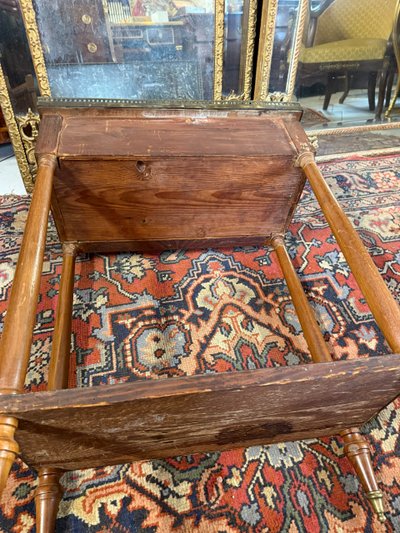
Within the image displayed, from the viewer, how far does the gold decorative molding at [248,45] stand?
1.65m

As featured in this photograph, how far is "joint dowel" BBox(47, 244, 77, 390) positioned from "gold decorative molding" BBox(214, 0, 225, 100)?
1.29 meters

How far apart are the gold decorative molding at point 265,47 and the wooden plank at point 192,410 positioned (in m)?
1.72

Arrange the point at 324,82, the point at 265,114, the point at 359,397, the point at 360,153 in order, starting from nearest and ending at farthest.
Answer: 1. the point at 359,397
2. the point at 265,114
3. the point at 360,153
4. the point at 324,82

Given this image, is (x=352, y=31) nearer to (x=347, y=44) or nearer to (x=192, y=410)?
(x=347, y=44)

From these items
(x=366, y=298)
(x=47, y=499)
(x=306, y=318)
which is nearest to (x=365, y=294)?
(x=366, y=298)

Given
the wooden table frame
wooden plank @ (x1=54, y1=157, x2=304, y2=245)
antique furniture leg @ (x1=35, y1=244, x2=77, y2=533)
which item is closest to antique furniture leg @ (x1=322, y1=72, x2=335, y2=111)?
wooden plank @ (x1=54, y1=157, x2=304, y2=245)

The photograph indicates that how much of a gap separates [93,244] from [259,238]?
2.12ft

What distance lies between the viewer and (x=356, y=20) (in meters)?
2.50

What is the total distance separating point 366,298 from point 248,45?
5.18 feet

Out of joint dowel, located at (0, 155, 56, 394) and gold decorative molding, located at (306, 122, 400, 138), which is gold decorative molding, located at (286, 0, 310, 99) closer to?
gold decorative molding, located at (306, 122, 400, 138)

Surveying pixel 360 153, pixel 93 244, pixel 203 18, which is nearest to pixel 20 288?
pixel 93 244

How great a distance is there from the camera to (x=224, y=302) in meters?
1.24

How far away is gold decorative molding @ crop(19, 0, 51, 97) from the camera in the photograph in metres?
1.43

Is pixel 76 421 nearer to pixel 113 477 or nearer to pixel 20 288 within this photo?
pixel 20 288
